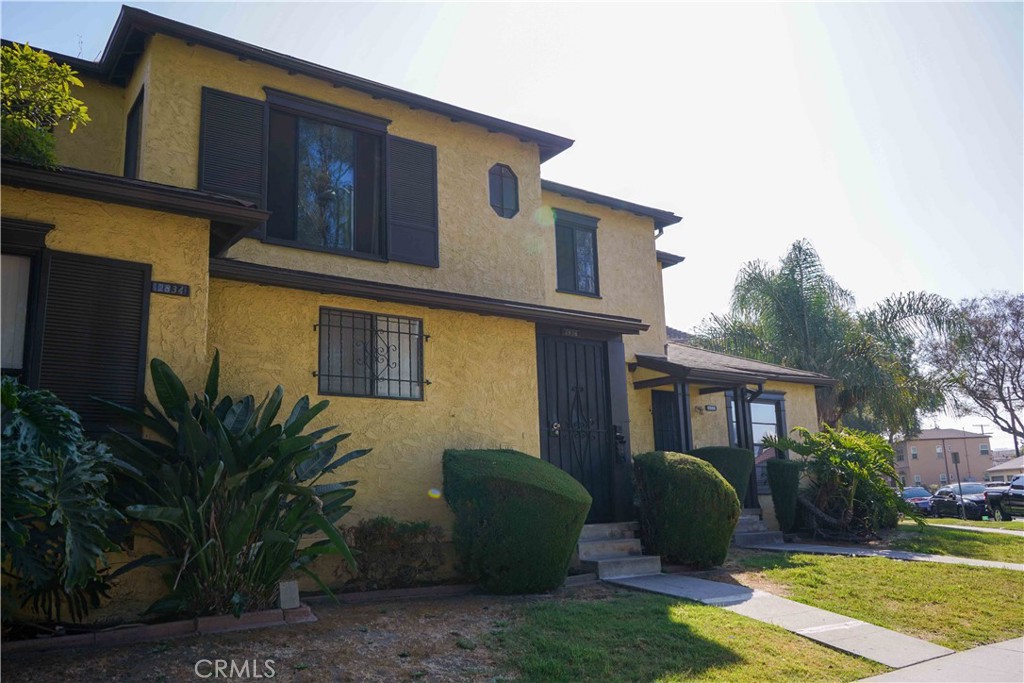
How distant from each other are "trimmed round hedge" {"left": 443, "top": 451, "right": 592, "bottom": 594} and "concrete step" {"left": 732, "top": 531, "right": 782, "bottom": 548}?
5.89 metres

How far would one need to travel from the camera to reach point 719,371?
1436 cm

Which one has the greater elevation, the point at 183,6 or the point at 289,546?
the point at 183,6

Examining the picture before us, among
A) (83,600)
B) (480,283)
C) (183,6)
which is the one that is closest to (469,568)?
(83,600)

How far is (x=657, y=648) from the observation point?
6328 mm

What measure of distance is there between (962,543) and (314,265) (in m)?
11.9

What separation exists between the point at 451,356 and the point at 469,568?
2714mm

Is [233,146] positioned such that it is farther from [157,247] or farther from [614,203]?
[614,203]

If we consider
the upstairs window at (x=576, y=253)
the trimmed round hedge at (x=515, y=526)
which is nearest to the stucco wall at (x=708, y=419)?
the upstairs window at (x=576, y=253)

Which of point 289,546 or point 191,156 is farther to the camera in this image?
point 191,156

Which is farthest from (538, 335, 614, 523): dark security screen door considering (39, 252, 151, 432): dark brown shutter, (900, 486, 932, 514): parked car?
(900, 486, 932, 514): parked car

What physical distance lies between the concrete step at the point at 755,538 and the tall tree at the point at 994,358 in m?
26.6

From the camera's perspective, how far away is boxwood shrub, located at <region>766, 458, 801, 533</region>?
46.5 ft

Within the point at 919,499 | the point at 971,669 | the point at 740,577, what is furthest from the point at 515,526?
the point at 919,499

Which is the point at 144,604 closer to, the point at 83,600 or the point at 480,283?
the point at 83,600
